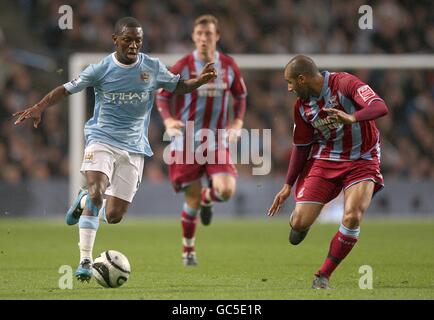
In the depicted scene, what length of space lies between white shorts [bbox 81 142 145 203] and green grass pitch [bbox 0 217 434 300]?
78 centimetres

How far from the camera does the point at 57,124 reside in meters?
17.6

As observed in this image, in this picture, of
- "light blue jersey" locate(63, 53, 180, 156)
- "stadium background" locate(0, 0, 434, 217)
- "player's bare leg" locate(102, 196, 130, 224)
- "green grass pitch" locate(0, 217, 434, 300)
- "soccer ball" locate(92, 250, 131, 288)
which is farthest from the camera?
"stadium background" locate(0, 0, 434, 217)

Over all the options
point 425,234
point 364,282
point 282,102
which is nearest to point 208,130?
point 364,282

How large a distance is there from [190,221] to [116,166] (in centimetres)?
181

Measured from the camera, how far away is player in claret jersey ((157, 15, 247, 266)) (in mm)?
10305

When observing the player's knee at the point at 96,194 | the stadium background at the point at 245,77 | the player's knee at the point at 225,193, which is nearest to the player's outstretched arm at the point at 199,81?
the player's knee at the point at 96,194

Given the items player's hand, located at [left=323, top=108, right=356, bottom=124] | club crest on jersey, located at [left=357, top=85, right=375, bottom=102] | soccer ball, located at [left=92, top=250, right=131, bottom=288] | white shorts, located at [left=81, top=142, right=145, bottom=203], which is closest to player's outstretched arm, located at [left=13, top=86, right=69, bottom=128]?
white shorts, located at [left=81, top=142, right=145, bottom=203]

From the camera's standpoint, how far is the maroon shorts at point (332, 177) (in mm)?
7828

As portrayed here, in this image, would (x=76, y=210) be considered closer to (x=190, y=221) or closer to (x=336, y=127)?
(x=190, y=221)

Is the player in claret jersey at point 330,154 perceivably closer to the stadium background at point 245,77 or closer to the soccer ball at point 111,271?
the soccer ball at point 111,271

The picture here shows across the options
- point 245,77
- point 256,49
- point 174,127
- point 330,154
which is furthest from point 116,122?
point 256,49

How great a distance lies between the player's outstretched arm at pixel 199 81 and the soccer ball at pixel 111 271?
1712 mm

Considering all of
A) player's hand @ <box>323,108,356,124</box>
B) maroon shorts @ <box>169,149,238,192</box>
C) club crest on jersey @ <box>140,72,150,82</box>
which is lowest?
player's hand @ <box>323,108,356,124</box>

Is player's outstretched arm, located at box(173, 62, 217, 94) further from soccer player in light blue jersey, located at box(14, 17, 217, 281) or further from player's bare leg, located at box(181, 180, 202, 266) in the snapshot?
player's bare leg, located at box(181, 180, 202, 266)
